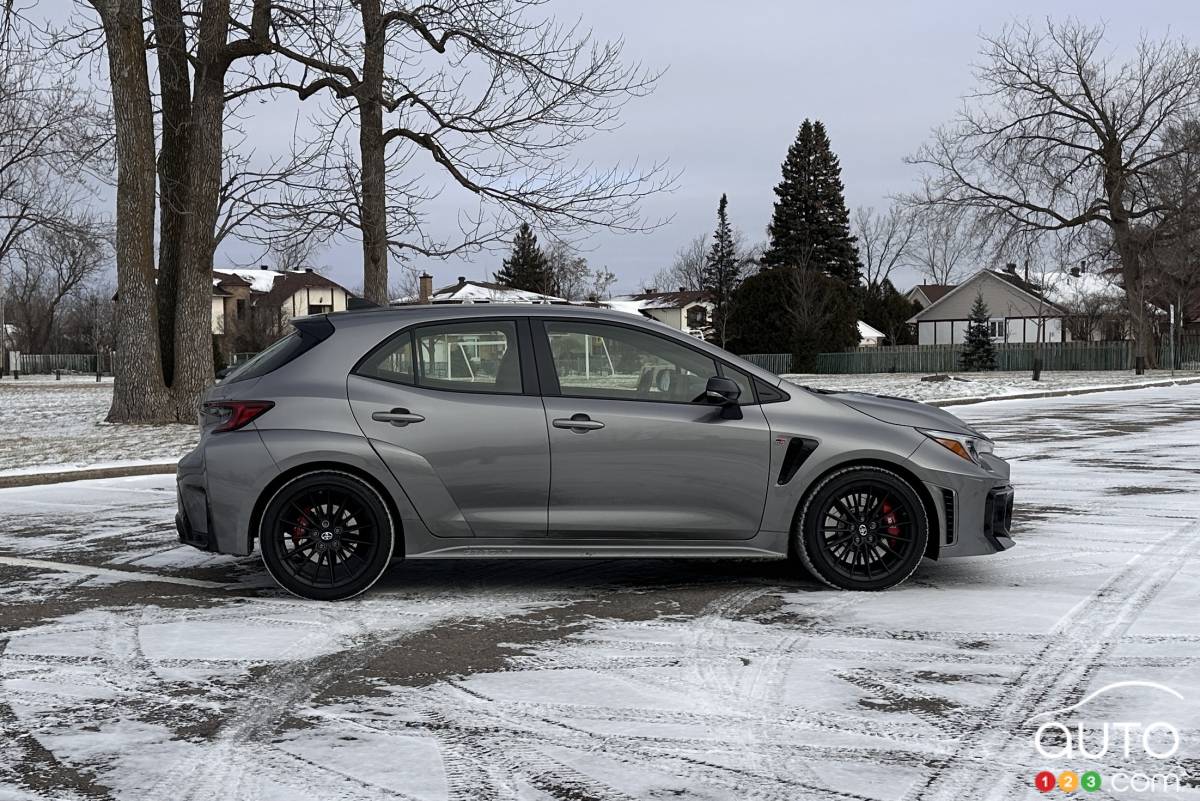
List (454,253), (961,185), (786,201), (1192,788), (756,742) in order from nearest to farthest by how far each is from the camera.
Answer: (1192,788) → (756,742) → (454,253) → (961,185) → (786,201)

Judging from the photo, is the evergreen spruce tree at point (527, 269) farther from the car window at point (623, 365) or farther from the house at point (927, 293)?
the car window at point (623, 365)

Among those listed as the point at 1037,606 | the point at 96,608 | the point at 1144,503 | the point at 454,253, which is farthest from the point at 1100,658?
the point at 454,253

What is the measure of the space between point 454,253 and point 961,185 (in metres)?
39.3

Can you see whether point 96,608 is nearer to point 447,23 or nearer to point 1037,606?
point 1037,606

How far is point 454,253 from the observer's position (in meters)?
22.5

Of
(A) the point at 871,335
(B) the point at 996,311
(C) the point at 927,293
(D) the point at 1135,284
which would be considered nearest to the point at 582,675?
(D) the point at 1135,284

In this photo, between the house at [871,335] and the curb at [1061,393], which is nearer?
the curb at [1061,393]

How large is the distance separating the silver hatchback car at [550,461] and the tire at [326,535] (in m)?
0.01

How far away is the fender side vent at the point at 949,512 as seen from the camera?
716 centimetres

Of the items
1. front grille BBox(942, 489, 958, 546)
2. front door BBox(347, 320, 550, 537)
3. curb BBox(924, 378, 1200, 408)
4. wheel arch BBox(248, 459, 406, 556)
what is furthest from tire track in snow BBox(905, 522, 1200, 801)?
curb BBox(924, 378, 1200, 408)

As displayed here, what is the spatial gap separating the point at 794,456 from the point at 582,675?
2237mm

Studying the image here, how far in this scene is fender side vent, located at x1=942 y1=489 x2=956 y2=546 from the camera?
7.16 m

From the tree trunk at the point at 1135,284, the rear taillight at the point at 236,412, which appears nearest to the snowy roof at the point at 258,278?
the tree trunk at the point at 1135,284

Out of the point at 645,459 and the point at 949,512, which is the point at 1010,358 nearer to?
the point at 949,512
